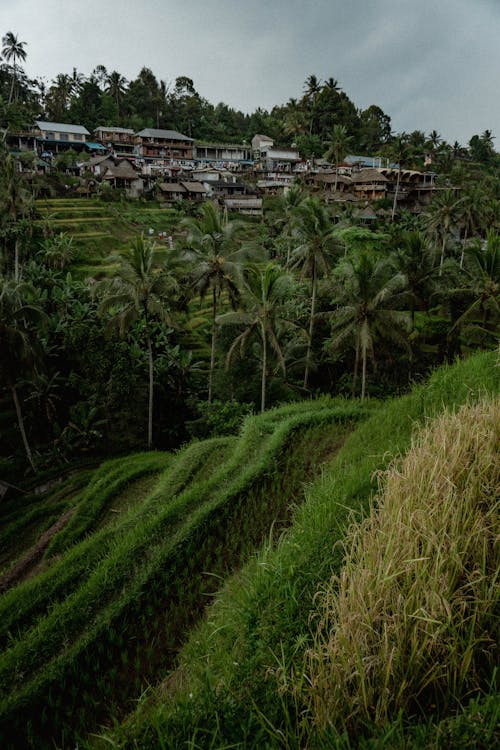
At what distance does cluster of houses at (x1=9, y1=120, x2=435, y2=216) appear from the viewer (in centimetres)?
5356

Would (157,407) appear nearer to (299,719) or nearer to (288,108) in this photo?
(299,719)

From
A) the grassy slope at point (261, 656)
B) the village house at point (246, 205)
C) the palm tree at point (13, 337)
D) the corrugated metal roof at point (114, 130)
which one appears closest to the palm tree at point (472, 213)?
the village house at point (246, 205)

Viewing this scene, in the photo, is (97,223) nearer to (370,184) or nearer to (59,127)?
(59,127)

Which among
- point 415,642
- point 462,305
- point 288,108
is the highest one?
point 288,108

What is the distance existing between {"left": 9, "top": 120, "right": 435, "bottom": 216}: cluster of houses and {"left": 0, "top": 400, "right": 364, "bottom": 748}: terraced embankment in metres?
40.4

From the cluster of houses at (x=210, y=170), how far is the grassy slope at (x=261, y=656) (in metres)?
44.6

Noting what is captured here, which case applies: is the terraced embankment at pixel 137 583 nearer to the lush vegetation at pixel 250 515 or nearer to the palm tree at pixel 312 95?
the lush vegetation at pixel 250 515

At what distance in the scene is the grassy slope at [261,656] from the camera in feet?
10.2

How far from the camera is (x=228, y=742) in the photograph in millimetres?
3145

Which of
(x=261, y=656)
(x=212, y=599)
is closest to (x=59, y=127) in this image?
(x=212, y=599)

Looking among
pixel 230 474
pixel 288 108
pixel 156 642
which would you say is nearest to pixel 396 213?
pixel 288 108

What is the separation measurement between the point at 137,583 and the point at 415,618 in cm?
516

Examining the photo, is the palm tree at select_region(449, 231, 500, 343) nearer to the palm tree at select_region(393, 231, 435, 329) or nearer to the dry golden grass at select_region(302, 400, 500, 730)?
the palm tree at select_region(393, 231, 435, 329)

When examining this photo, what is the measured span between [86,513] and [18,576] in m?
2.11
